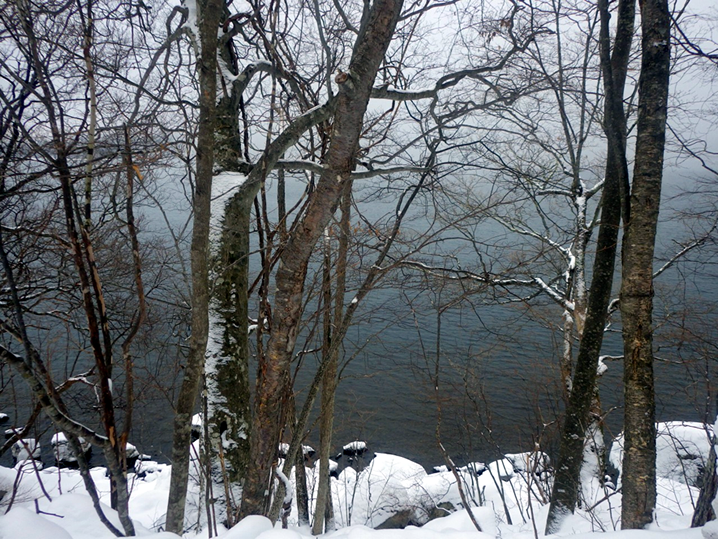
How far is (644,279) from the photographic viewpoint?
11.9 ft

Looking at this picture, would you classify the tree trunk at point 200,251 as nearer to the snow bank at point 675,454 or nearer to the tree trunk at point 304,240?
the tree trunk at point 304,240

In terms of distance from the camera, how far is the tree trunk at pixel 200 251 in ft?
9.14

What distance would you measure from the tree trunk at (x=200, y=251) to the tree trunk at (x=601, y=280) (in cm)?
360

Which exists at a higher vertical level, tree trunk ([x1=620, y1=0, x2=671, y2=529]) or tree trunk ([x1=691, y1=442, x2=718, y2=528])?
tree trunk ([x1=620, y1=0, x2=671, y2=529])

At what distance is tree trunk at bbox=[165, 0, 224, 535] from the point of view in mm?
2787

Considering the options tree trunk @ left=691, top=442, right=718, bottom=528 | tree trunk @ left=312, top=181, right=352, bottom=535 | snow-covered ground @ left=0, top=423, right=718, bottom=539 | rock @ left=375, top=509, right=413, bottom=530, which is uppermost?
tree trunk @ left=312, top=181, right=352, bottom=535

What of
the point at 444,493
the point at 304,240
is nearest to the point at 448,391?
the point at 444,493

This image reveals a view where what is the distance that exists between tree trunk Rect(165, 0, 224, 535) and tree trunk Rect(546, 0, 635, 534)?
11.8 feet

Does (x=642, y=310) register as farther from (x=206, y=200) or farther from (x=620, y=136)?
(x=206, y=200)

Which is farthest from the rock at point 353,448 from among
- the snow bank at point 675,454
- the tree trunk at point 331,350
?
the snow bank at point 675,454

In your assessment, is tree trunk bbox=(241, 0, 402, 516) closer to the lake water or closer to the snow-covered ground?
the snow-covered ground

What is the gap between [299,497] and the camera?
284 inches

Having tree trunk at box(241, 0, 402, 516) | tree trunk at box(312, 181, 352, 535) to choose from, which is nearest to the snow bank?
tree trunk at box(312, 181, 352, 535)

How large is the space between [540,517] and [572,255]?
4360mm
